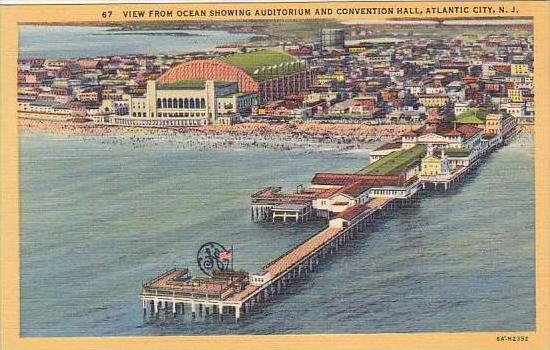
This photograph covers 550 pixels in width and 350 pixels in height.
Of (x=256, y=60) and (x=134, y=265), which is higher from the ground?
(x=256, y=60)

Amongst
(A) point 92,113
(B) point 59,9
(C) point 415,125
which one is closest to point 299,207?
(C) point 415,125

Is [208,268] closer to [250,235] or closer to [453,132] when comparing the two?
[250,235]

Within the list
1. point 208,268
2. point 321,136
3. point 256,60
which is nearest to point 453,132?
point 321,136

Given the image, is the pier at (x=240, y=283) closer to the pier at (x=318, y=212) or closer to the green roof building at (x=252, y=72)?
the pier at (x=318, y=212)

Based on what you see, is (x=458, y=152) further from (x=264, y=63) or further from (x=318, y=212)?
(x=264, y=63)

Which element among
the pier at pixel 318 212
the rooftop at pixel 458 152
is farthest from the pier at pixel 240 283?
the rooftop at pixel 458 152

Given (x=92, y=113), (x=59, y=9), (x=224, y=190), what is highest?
(x=59, y=9)
